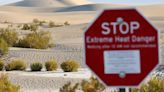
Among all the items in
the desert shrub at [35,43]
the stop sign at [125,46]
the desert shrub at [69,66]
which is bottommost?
the desert shrub at [69,66]

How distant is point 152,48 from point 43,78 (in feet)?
66.2

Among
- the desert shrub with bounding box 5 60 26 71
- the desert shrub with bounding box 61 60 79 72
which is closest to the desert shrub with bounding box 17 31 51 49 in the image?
the desert shrub with bounding box 5 60 26 71

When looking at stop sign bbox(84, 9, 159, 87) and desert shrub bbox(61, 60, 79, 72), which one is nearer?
stop sign bbox(84, 9, 159, 87)

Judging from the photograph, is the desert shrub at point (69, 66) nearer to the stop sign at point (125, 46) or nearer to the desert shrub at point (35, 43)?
the desert shrub at point (35, 43)

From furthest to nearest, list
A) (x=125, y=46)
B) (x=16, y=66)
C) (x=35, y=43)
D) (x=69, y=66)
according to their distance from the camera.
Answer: (x=35, y=43), (x=16, y=66), (x=69, y=66), (x=125, y=46)

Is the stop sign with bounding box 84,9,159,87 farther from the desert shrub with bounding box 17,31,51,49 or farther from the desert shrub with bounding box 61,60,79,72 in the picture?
the desert shrub with bounding box 17,31,51,49

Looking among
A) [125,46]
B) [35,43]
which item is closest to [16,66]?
[35,43]

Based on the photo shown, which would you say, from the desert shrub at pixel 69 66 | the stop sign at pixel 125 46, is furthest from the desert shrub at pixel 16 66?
the stop sign at pixel 125 46

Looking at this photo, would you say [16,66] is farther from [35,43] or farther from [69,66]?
[35,43]

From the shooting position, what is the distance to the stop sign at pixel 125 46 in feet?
19.4

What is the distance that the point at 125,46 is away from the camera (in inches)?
233

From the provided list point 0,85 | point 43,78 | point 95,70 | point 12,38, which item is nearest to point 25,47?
point 12,38

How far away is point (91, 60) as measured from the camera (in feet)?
19.9

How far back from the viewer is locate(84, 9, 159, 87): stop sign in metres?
5.92
